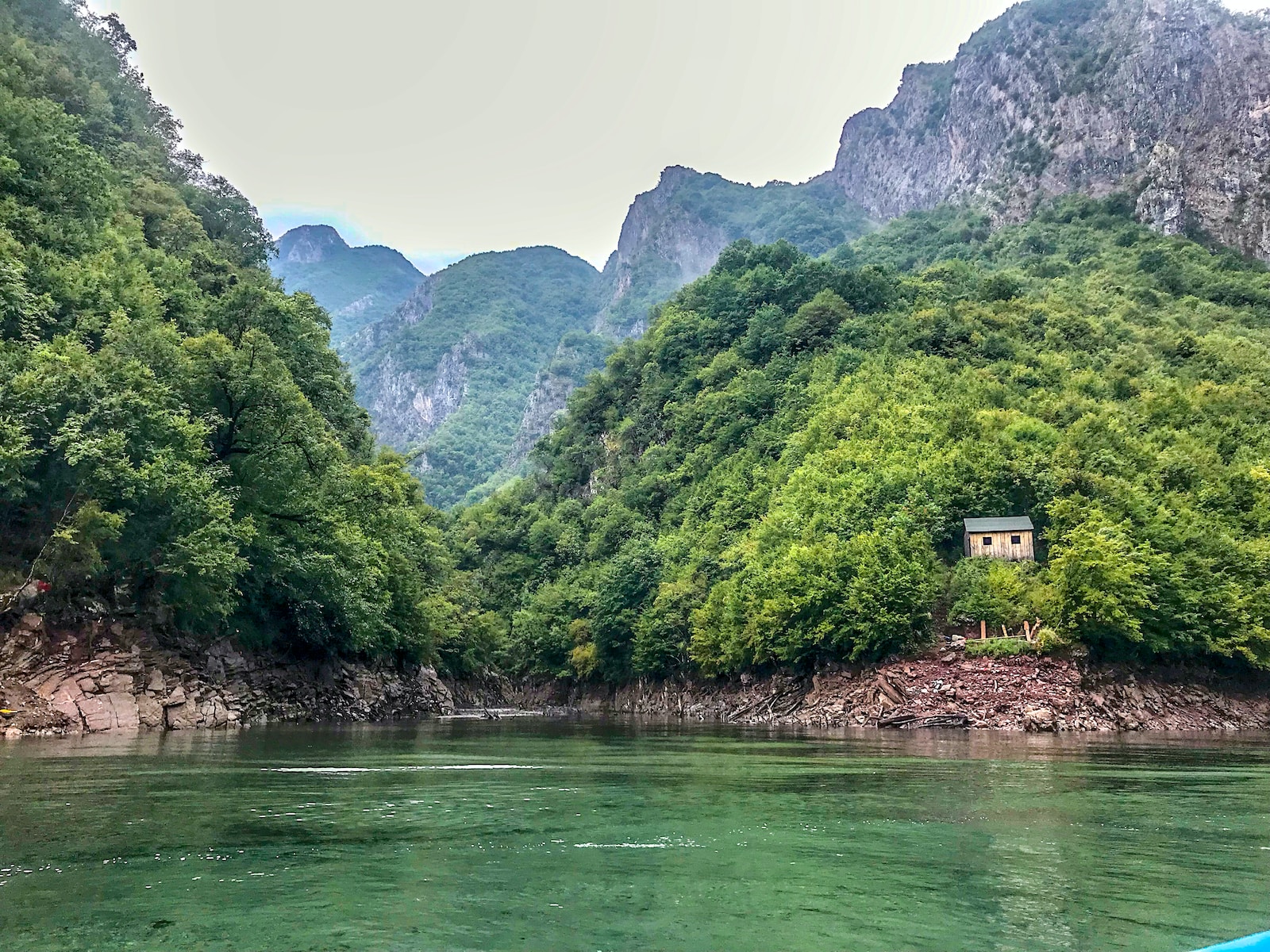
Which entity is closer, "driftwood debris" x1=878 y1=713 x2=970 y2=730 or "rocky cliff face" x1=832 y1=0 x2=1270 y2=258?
"driftwood debris" x1=878 y1=713 x2=970 y2=730

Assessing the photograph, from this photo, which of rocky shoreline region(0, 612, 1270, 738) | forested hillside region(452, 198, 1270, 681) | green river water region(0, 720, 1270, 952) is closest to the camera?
green river water region(0, 720, 1270, 952)

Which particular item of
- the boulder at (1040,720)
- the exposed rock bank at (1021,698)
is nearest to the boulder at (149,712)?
the exposed rock bank at (1021,698)

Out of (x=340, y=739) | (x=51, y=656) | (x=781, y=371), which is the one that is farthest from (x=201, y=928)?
(x=781, y=371)

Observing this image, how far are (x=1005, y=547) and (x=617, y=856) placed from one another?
57123 mm

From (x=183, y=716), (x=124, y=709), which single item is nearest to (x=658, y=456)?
(x=183, y=716)

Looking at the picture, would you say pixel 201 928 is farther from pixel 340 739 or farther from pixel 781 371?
pixel 781 371

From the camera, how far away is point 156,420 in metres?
40.3

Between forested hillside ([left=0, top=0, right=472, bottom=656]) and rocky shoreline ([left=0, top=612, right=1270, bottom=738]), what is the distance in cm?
188

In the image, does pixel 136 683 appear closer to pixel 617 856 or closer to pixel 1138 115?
pixel 617 856

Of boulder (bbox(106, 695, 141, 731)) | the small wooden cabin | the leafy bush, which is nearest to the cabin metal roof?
the small wooden cabin

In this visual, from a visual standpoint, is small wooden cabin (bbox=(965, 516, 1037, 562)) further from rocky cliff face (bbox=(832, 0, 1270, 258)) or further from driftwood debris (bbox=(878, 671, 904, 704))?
rocky cliff face (bbox=(832, 0, 1270, 258))

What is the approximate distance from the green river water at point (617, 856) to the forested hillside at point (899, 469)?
114 ft

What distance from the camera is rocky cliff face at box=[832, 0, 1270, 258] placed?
14250 cm

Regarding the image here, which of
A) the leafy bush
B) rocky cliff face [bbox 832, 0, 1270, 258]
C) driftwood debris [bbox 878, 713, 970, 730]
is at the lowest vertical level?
driftwood debris [bbox 878, 713, 970, 730]
